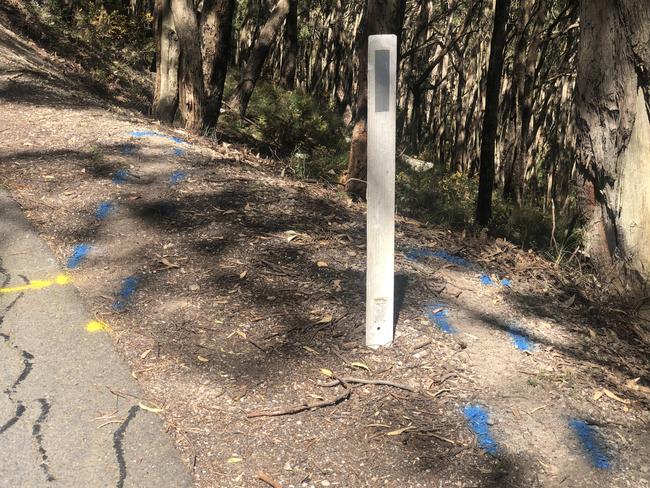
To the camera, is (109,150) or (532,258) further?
(109,150)

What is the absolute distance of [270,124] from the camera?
14.8m

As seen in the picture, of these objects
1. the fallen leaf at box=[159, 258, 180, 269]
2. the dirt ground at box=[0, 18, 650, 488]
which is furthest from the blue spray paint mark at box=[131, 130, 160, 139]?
the fallen leaf at box=[159, 258, 180, 269]

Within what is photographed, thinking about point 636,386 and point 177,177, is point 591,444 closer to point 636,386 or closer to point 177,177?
point 636,386

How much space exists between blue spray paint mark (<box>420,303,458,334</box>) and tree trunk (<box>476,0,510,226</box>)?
24.0ft

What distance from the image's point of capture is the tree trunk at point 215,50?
1077cm

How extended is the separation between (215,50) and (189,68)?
139 centimetres

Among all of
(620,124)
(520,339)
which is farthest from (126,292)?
(620,124)

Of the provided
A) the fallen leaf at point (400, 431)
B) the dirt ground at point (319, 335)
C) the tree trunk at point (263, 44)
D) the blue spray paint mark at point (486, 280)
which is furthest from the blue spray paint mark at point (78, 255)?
the tree trunk at point (263, 44)

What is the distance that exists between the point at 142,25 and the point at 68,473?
63.3ft

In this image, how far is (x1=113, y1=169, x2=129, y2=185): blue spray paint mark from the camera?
6525 millimetres

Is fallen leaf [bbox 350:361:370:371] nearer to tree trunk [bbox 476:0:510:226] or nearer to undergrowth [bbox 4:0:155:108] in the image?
tree trunk [bbox 476:0:510:226]

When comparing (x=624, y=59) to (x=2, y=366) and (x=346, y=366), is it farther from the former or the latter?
(x=2, y=366)

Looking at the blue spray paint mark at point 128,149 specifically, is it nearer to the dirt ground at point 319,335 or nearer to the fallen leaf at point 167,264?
the dirt ground at point 319,335

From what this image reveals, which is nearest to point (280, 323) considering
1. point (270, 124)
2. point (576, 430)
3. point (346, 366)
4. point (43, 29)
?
point (346, 366)
